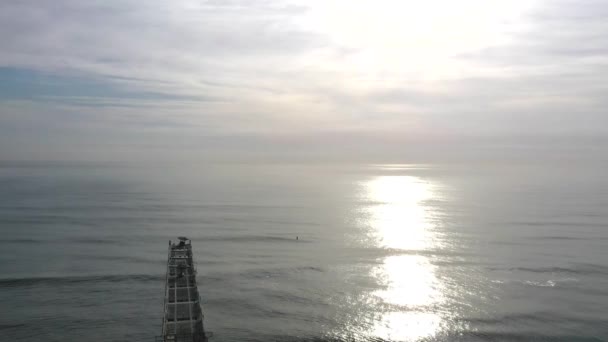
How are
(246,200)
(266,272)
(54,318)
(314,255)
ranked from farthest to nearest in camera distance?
(246,200), (314,255), (266,272), (54,318)

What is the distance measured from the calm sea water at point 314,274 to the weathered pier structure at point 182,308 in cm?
522

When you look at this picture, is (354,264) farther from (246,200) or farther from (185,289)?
(246,200)

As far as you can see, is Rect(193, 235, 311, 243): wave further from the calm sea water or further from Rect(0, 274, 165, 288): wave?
Rect(0, 274, 165, 288): wave

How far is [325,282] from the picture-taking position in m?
60.7

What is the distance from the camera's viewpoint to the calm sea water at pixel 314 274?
150 ft

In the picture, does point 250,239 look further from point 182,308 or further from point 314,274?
point 182,308

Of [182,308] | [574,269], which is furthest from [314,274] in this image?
[574,269]

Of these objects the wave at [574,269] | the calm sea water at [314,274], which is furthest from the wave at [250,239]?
the wave at [574,269]

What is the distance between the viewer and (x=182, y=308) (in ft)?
128

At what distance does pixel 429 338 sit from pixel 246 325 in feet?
67.5

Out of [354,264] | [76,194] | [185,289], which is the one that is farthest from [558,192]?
[76,194]

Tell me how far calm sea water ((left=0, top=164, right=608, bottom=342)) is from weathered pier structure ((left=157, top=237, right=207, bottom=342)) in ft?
17.1

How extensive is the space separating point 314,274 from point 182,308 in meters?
29.0

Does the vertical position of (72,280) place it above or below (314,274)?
above
